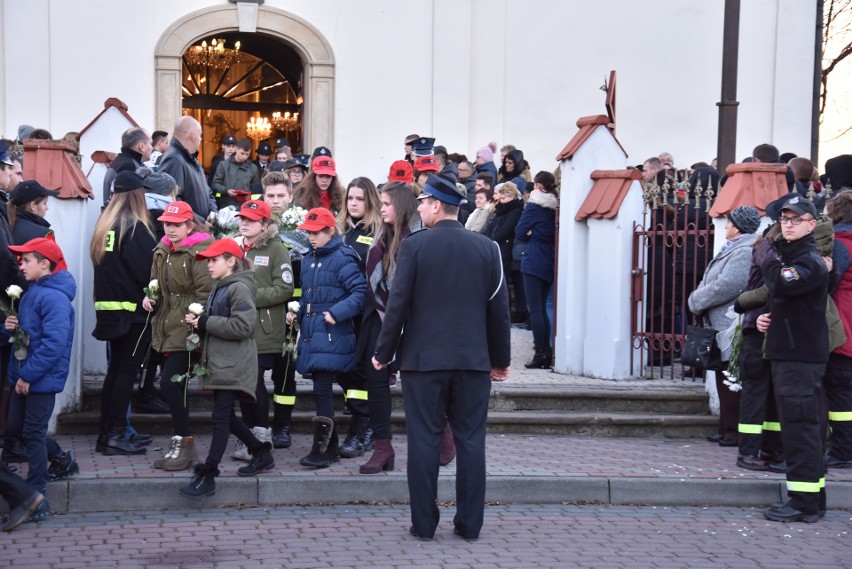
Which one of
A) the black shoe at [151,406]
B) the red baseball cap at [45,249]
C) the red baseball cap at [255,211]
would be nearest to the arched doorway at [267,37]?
the black shoe at [151,406]

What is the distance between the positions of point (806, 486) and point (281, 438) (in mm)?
3569

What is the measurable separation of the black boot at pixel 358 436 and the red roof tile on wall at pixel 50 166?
2751 millimetres

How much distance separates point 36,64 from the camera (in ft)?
53.8

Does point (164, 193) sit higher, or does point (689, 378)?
point (164, 193)

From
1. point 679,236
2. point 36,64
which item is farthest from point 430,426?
point 36,64

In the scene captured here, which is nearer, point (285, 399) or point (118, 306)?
point (118, 306)

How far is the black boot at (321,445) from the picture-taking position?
8.01m

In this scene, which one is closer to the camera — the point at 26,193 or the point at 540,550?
the point at 540,550

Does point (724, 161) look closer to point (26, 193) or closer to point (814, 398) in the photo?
point (814, 398)

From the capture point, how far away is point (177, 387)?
784 cm

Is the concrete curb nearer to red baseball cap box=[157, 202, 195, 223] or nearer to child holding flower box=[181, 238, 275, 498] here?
child holding flower box=[181, 238, 275, 498]

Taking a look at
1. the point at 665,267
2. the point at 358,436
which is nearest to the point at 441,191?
the point at 358,436

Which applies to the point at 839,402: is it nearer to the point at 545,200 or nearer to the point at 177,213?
the point at 545,200

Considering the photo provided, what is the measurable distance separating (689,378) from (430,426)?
477cm
